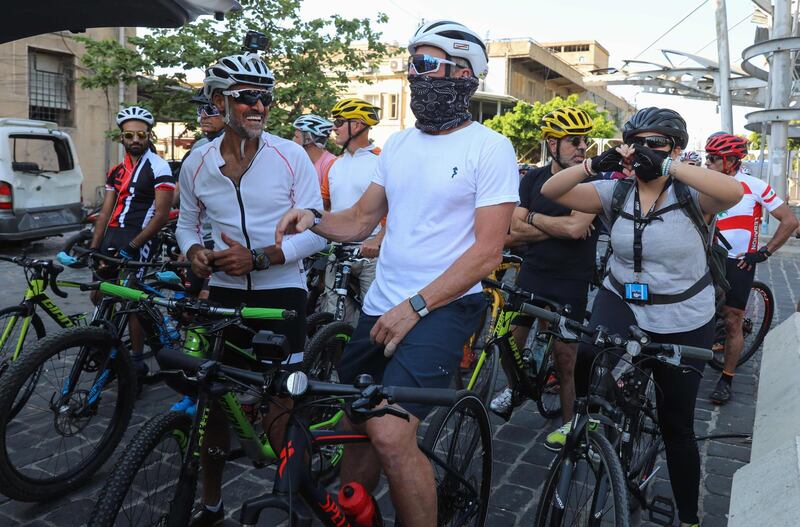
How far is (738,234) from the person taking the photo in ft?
20.3

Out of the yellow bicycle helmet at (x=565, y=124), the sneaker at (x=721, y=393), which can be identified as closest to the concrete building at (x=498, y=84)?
the sneaker at (x=721, y=393)

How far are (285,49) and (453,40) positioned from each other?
14266 mm

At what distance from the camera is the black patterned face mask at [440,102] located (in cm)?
279

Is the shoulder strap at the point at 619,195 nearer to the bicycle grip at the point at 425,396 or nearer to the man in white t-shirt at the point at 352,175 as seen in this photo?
the bicycle grip at the point at 425,396

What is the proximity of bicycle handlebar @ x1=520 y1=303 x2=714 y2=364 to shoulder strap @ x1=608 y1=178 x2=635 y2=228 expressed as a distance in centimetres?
70

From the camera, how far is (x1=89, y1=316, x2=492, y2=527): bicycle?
2100 millimetres

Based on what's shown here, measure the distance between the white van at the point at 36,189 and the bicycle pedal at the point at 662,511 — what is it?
10.9 m

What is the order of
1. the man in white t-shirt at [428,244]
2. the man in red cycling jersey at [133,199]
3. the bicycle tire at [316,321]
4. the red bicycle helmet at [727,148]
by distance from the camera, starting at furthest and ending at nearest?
1. the red bicycle helmet at [727,148]
2. the man in red cycling jersey at [133,199]
3. the bicycle tire at [316,321]
4. the man in white t-shirt at [428,244]

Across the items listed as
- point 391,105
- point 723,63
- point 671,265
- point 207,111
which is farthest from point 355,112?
point 391,105

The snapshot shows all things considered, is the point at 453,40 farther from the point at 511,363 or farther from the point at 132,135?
the point at 132,135

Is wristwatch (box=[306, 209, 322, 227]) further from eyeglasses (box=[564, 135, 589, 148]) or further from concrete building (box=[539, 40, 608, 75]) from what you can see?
concrete building (box=[539, 40, 608, 75])

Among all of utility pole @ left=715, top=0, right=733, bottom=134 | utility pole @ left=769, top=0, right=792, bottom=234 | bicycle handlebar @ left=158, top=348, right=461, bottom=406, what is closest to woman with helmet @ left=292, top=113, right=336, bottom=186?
bicycle handlebar @ left=158, top=348, right=461, bottom=406

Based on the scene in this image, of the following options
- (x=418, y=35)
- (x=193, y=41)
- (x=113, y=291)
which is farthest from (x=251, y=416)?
(x=193, y=41)

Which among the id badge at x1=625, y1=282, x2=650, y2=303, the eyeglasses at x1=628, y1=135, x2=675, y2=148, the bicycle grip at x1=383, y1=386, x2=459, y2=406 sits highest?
the eyeglasses at x1=628, y1=135, x2=675, y2=148
